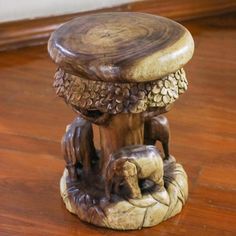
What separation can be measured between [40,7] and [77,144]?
0.86 meters

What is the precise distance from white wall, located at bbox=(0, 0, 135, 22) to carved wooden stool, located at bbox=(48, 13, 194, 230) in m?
0.81

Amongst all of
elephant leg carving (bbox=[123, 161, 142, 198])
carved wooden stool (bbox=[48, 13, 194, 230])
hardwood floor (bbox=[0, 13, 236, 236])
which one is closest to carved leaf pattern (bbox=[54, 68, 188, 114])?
carved wooden stool (bbox=[48, 13, 194, 230])

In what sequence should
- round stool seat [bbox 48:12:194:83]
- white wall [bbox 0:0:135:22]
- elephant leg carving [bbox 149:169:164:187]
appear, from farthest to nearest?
white wall [bbox 0:0:135:22] < elephant leg carving [bbox 149:169:164:187] < round stool seat [bbox 48:12:194:83]

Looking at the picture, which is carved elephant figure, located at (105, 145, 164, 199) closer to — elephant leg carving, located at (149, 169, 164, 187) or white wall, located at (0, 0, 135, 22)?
elephant leg carving, located at (149, 169, 164, 187)

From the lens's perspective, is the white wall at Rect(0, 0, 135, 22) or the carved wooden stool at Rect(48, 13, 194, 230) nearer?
the carved wooden stool at Rect(48, 13, 194, 230)

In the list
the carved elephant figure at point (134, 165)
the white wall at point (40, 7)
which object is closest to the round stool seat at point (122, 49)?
the carved elephant figure at point (134, 165)

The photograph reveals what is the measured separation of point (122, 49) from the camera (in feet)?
2.78

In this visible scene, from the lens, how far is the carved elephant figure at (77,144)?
3.31 feet

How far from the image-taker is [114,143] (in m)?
0.98

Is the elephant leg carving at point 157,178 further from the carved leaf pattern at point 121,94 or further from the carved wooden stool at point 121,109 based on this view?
the carved leaf pattern at point 121,94

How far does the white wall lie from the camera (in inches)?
67.9

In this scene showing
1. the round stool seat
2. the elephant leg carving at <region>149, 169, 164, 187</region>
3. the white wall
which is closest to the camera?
the round stool seat

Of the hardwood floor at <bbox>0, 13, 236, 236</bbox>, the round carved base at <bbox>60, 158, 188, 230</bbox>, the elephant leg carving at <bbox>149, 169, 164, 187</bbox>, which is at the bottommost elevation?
the hardwood floor at <bbox>0, 13, 236, 236</bbox>

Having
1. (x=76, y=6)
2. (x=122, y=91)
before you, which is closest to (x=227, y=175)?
(x=122, y=91)
